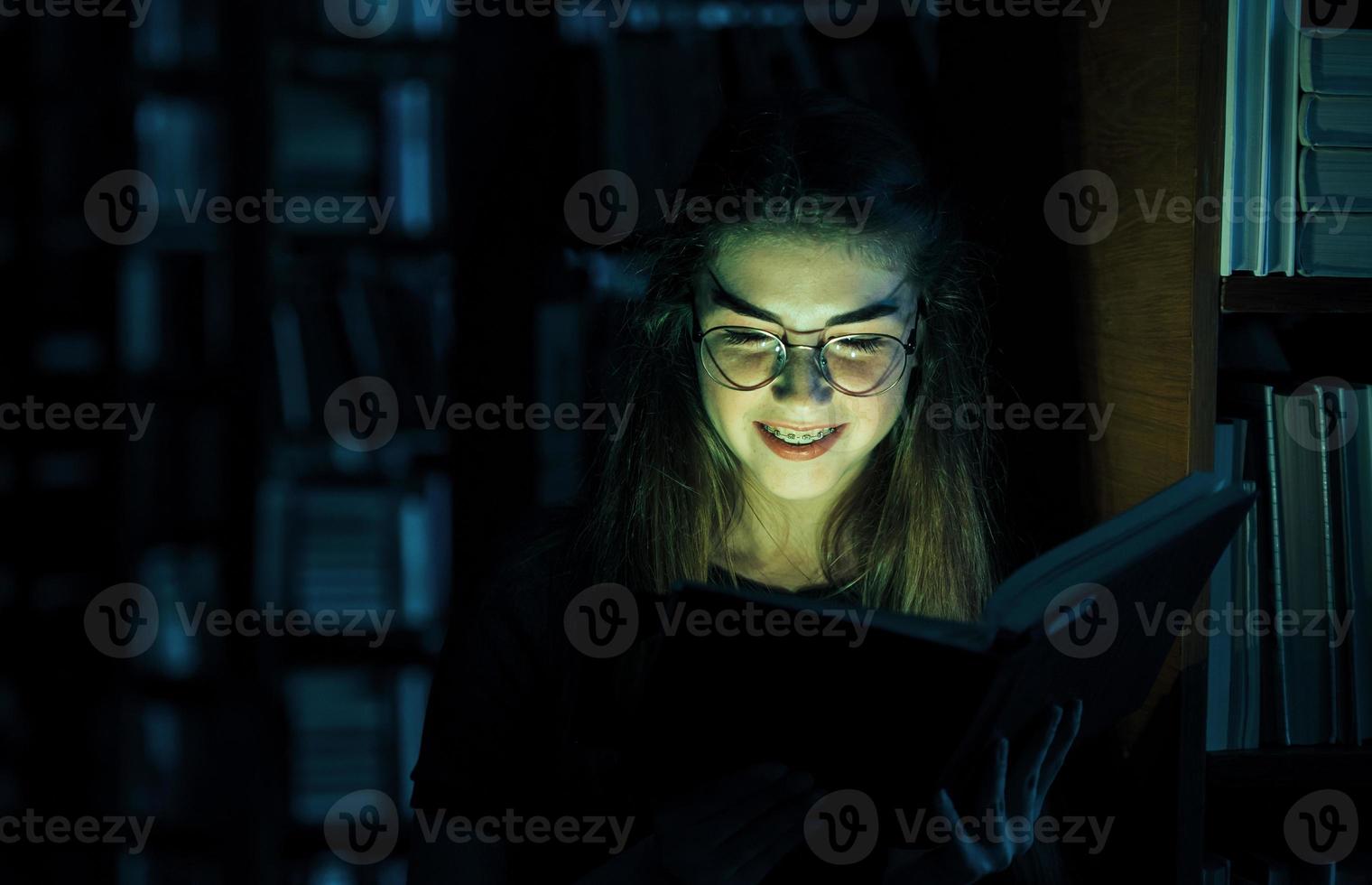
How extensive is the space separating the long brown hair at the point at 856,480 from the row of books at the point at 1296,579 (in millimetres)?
284

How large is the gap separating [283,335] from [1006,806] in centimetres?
112

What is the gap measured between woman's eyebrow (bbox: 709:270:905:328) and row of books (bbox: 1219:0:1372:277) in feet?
1.05

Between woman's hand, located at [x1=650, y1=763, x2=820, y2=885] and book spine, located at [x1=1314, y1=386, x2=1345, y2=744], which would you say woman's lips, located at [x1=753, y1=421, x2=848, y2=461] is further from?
book spine, located at [x1=1314, y1=386, x2=1345, y2=744]

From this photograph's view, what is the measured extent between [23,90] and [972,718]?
153 cm

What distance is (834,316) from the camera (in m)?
0.93

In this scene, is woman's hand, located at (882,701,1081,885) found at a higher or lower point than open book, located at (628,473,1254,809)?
lower

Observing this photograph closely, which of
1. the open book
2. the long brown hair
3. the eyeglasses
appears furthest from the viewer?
the long brown hair

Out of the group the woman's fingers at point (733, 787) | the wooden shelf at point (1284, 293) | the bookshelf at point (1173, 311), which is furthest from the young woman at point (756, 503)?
the wooden shelf at point (1284, 293)

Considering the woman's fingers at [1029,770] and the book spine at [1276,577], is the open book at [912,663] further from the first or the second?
the book spine at [1276,577]

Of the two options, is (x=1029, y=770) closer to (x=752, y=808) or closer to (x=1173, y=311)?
(x=752, y=808)

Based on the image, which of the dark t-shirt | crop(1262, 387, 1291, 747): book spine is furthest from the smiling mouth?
crop(1262, 387, 1291, 747): book spine

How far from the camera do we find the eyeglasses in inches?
36.9

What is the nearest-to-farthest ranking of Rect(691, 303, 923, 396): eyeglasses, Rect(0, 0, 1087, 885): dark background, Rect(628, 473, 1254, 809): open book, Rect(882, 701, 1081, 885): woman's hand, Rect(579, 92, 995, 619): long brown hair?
Rect(628, 473, 1254, 809): open book < Rect(882, 701, 1081, 885): woman's hand < Rect(691, 303, 923, 396): eyeglasses < Rect(579, 92, 995, 619): long brown hair < Rect(0, 0, 1087, 885): dark background

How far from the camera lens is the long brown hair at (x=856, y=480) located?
1040 millimetres
